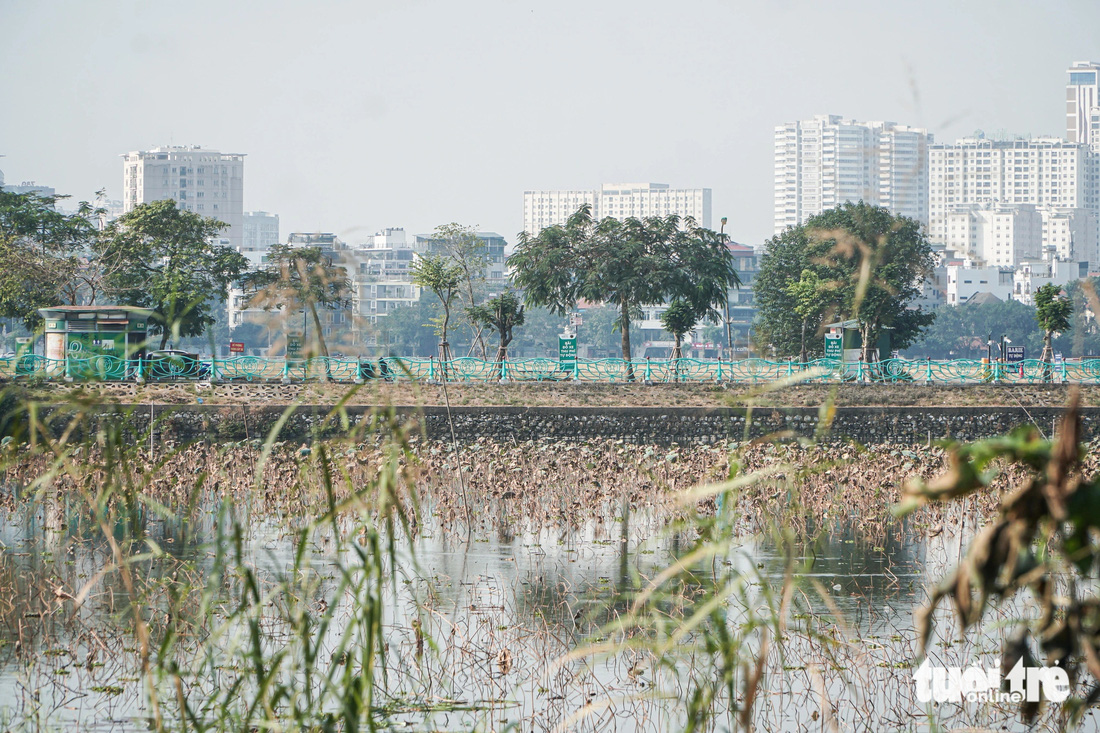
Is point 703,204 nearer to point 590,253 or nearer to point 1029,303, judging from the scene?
point 1029,303

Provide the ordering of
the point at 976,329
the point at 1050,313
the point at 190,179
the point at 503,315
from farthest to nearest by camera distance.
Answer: the point at 190,179 < the point at 976,329 < the point at 503,315 < the point at 1050,313

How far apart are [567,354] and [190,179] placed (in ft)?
403

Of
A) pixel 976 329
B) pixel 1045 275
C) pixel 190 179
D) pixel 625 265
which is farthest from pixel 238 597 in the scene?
pixel 190 179

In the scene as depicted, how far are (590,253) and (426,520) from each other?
22068 mm

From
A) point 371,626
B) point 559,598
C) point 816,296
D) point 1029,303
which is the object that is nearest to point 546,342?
point 1029,303

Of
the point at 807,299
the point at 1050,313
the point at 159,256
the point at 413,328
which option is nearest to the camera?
the point at 1050,313

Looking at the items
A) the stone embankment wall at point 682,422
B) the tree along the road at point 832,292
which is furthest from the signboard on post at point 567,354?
the tree along the road at point 832,292

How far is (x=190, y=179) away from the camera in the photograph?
460 feet

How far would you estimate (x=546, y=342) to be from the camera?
88.2m

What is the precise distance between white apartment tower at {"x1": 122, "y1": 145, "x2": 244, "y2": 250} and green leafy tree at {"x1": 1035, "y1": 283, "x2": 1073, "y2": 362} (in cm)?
12097

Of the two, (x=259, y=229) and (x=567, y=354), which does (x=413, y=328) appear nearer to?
(x=567, y=354)

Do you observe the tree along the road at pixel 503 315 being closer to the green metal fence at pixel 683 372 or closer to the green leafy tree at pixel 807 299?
the green metal fence at pixel 683 372

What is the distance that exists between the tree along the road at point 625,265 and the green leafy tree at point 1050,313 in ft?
27.4

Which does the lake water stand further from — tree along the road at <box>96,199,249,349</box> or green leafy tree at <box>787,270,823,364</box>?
green leafy tree at <box>787,270,823,364</box>
